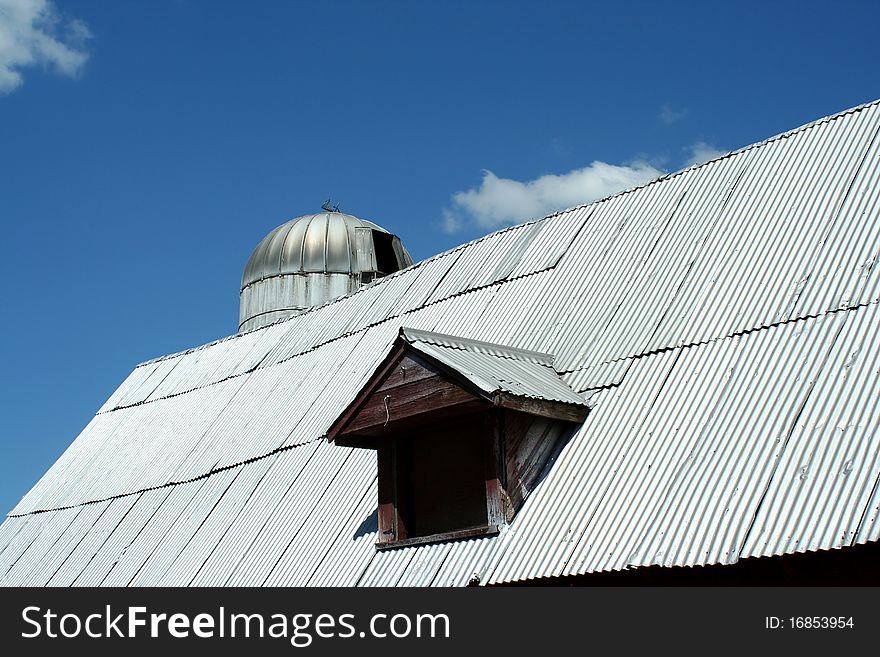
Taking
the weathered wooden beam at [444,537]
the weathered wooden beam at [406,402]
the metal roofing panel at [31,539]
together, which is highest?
the metal roofing panel at [31,539]

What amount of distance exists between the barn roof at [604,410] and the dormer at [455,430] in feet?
1.01

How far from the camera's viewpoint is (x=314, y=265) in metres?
29.7

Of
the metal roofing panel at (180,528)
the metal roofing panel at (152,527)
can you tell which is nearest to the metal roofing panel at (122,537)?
the metal roofing panel at (152,527)

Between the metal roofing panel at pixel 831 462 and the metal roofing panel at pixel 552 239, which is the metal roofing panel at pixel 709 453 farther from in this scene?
the metal roofing panel at pixel 552 239

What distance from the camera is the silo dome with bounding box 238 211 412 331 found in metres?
29.5

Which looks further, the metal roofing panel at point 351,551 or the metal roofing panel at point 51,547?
the metal roofing panel at point 51,547

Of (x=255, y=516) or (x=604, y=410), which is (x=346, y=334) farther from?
(x=604, y=410)

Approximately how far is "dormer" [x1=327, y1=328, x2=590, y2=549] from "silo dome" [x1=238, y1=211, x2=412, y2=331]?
16135mm

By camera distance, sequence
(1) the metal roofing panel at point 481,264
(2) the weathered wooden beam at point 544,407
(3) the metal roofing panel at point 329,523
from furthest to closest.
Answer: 1. (1) the metal roofing panel at point 481,264
2. (3) the metal roofing panel at point 329,523
3. (2) the weathered wooden beam at point 544,407

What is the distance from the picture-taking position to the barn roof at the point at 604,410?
10211 mm

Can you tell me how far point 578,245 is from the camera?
54.3 feet

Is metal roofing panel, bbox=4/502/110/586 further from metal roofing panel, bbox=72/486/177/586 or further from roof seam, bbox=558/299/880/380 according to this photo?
roof seam, bbox=558/299/880/380

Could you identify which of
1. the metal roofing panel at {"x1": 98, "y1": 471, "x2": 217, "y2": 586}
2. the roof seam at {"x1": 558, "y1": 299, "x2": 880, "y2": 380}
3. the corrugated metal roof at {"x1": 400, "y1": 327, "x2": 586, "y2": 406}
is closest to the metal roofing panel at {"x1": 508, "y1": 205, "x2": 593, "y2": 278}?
the corrugated metal roof at {"x1": 400, "y1": 327, "x2": 586, "y2": 406}

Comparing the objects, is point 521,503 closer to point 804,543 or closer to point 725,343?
point 725,343
